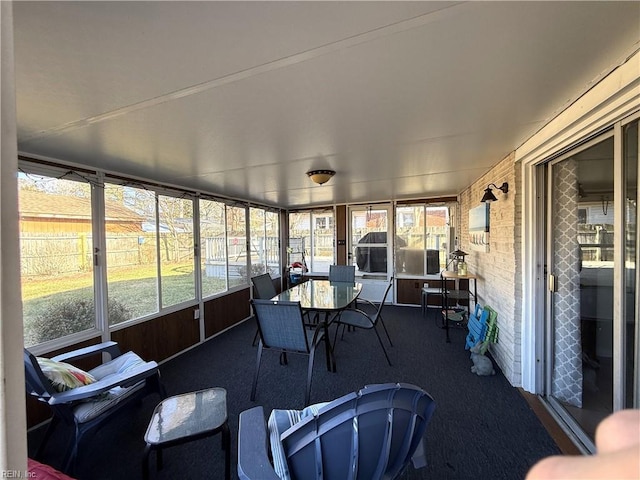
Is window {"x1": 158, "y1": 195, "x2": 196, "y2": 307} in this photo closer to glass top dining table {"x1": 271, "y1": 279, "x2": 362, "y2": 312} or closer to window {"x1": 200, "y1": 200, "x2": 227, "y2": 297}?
window {"x1": 200, "y1": 200, "x2": 227, "y2": 297}

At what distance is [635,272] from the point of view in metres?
1.31

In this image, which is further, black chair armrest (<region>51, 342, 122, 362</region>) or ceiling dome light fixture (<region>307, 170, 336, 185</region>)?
ceiling dome light fixture (<region>307, 170, 336, 185</region>)

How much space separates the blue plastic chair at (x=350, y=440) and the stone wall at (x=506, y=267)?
1.85 meters

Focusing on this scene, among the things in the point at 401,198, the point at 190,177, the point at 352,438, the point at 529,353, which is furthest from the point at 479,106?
the point at 401,198

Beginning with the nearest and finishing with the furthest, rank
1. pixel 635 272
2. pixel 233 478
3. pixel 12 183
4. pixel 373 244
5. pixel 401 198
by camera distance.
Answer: pixel 12 183 → pixel 635 272 → pixel 233 478 → pixel 401 198 → pixel 373 244

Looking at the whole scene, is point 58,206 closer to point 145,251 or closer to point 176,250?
point 145,251

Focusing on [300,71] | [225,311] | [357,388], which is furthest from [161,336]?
[300,71]

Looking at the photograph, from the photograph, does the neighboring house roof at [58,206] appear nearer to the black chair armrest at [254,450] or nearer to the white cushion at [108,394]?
the white cushion at [108,394]

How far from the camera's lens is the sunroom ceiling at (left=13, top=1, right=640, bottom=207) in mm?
856

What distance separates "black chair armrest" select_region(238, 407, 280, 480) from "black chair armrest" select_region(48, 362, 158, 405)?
0.97 meters

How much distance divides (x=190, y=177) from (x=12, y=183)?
2.78 metres

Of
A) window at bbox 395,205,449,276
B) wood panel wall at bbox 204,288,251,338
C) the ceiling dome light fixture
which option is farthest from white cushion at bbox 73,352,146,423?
window at bbox 395,205,449,276

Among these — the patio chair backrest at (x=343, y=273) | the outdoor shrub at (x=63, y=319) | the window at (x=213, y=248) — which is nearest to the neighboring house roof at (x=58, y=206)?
the outdoor shrub at (x=63, y=319)

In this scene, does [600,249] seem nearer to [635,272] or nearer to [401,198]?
[635,272]
